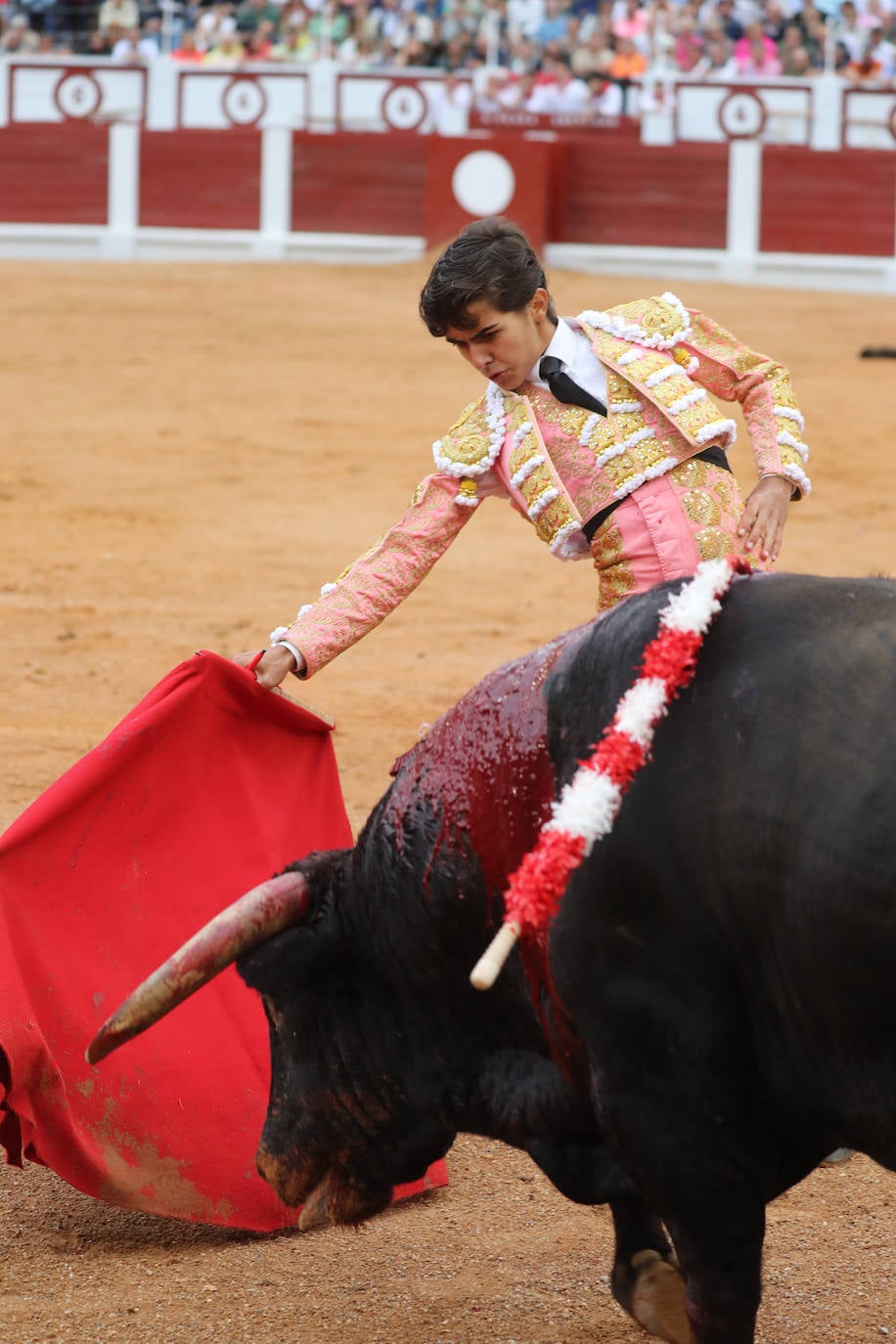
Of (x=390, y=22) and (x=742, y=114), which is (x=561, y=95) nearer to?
(x=742, y=114)

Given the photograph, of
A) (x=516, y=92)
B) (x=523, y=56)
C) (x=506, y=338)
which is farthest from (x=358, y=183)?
(x=506, y=338)

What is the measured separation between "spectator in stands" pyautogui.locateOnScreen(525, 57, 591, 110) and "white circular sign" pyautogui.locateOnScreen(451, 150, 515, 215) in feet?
4.14

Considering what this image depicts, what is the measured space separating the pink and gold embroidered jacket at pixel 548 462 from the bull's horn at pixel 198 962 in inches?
19.1

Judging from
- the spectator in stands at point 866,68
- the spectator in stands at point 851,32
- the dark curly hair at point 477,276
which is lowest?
the dark curly hair at point 477,276

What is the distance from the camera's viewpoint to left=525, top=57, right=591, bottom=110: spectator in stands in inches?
668

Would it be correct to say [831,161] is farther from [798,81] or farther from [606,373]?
[606,373]

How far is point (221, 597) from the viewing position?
6.77m

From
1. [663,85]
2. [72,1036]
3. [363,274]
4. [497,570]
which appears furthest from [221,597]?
[663,85]

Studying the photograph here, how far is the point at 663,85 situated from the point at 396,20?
3.73 metres

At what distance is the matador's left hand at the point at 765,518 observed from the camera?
103 inches

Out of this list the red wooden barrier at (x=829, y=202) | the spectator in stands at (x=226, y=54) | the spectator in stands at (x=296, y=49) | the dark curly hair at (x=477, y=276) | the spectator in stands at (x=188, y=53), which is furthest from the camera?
the spectator in stands at (x=296, y=49)

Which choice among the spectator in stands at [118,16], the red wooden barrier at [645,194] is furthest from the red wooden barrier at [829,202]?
the spectator in stands at [118,16]

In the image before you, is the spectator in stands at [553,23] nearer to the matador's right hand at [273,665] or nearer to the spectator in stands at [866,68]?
the spectator in stands at [866,68]

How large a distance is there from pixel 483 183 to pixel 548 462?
1408 centimetres
